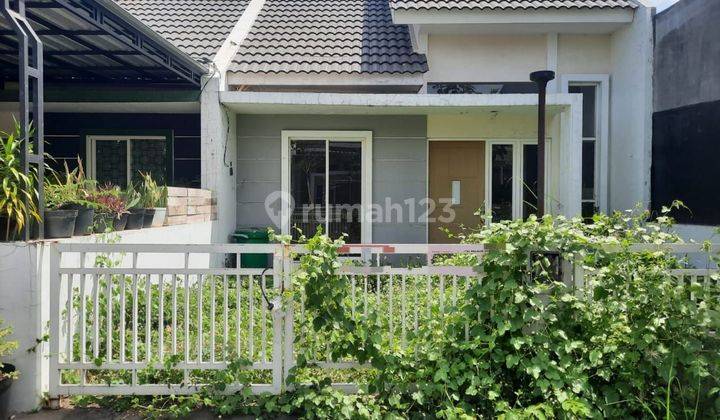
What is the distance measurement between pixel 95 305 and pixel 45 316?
0.37 m

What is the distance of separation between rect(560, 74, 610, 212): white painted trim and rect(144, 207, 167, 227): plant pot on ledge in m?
7.04

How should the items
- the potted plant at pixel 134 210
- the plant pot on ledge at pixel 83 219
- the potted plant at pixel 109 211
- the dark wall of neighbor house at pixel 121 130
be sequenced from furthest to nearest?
A: 1. the dark wall of neighbor house at pixel 121 130
2. the potted plant at pixel 134 210
3. the potted plant at pixel 109 211
4. the plant pot on ledge at pixel 83 219

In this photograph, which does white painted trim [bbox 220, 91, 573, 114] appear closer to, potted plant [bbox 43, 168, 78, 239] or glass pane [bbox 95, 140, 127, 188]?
glass pane [bbox 95, 140, 127, 188]

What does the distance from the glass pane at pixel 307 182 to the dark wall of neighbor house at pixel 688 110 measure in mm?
5501

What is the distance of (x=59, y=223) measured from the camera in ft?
11.8

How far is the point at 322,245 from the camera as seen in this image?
A: 3.06 meters

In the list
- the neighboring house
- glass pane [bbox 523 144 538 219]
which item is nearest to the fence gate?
the neighboring house

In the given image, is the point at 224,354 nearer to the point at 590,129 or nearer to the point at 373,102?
the point at 373,102

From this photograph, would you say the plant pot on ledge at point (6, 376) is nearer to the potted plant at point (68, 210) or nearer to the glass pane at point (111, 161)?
the potted plant at point (68, 210)

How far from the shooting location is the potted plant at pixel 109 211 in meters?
4.37

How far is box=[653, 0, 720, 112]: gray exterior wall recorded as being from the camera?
6.11 m

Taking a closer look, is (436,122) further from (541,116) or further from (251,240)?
(251,240)

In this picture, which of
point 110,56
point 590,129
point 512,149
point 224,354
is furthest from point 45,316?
point 590,129

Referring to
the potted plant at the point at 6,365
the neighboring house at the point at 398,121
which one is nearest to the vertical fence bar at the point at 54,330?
the potted plant at the point at 6,365
